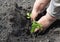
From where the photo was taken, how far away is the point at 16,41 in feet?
5.83

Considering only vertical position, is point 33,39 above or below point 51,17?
below

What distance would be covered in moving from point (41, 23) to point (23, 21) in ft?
0.61

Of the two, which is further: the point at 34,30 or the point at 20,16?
the point at 20,16

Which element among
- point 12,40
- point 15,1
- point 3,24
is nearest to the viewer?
point 12,40

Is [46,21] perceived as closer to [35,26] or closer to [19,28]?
[35,26]

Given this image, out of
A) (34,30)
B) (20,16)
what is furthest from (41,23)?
(20,16)

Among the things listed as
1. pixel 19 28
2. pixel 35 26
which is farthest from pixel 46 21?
pixel 19 28

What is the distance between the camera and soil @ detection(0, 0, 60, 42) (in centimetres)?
181

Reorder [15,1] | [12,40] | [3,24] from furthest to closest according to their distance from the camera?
1. [15,1]
2. [3,24]
3. [12,40]

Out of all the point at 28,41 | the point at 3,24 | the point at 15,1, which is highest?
the point at 15,1

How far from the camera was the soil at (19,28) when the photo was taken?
181 cm

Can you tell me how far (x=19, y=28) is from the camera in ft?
6.11

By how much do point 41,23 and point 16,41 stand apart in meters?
0.28

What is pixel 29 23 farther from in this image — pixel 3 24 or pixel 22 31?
pixel 3 24
